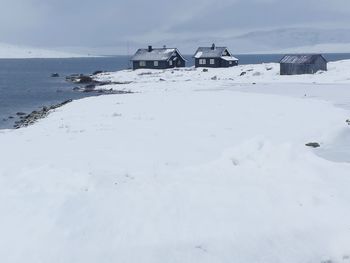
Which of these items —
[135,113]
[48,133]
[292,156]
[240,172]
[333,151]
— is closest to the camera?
[240,172]

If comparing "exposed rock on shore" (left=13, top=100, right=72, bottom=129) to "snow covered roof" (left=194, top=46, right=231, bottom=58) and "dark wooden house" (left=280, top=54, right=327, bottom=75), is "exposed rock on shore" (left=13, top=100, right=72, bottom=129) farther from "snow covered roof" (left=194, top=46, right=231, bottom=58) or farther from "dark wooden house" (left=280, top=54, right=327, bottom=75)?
"snow covered roof" (left=194, top=46, right=231, bottom=58)

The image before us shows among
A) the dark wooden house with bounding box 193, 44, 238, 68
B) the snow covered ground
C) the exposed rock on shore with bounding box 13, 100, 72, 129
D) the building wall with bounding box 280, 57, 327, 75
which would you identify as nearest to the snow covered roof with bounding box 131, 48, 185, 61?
the dark wooden house with bounding box 193, 44, 238, 68

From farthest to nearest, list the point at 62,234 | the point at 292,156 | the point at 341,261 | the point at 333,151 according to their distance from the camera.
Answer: the point at 333,151, the point at 292,156, the point at 62,234, the point at 341,261

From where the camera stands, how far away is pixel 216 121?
74.5 feet

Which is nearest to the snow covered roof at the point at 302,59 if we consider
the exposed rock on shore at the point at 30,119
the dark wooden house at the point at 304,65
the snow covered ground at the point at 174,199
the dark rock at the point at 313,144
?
the dark wooden house at the point at 304,65

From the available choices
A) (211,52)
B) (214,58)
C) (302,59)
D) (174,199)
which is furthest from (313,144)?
(211,52)

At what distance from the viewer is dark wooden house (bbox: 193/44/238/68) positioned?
95375 millimetres

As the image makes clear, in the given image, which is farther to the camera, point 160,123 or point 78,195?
point 160,123

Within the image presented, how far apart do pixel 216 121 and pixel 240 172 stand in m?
10.4

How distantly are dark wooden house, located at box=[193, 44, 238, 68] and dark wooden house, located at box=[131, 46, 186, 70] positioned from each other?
4368 mm

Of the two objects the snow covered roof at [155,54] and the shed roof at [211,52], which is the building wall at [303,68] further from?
the snow covered roof at [155,54]

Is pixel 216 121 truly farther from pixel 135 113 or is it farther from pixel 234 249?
pixel 234 249

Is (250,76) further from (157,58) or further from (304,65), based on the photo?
(157,58)

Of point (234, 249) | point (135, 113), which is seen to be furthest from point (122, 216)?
point (135, 113)
